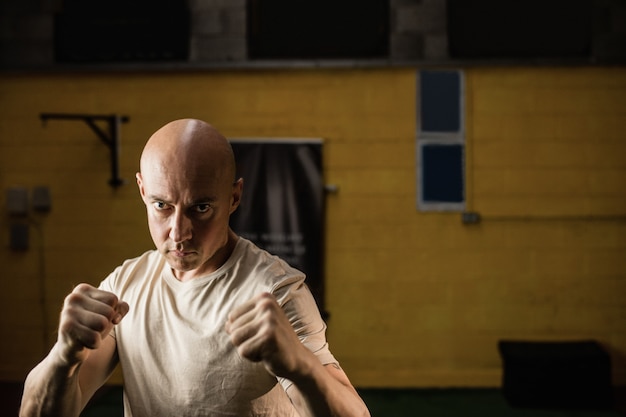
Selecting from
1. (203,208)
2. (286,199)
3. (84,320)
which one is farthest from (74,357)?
(286,199)

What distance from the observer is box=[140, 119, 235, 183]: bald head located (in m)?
1.19

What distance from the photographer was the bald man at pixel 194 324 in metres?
1.10

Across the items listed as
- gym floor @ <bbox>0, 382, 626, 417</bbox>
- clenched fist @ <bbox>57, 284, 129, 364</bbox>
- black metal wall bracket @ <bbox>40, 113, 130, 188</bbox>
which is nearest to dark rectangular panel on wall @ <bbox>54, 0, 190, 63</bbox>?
black metal wall bracket @ <bbox>40, 113, 130, 188</bbox>

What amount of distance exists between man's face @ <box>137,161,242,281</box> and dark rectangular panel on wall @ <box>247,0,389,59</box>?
11.2 ft

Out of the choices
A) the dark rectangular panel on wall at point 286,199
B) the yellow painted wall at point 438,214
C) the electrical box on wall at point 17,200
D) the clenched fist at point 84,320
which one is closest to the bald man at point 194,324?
the clenched fist at point 84,320

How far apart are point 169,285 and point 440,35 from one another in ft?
12.0

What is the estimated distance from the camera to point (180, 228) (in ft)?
3.90

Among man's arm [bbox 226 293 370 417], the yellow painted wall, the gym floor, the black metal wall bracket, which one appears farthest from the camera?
the yellow painted wall

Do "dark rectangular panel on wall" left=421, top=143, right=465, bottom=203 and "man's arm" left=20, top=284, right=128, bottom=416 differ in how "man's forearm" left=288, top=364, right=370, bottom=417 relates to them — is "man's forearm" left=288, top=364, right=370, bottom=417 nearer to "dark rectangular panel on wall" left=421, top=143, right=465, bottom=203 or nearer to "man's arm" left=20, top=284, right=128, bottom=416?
"man's arm" left=20, top=284, right=128, bottom=416

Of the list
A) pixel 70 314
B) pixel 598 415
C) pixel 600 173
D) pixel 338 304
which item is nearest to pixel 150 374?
pixel 70 314

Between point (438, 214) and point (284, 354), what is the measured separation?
3.61 m

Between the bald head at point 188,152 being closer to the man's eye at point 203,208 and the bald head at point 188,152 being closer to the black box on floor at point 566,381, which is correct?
the man's eye at point 203,208

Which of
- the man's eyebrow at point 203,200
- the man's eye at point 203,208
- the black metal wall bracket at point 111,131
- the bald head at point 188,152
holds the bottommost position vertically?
the man's eye at point 203,208

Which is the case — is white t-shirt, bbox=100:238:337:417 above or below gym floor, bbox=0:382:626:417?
above
